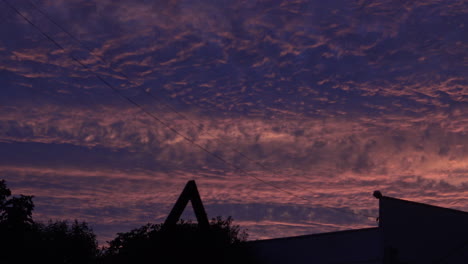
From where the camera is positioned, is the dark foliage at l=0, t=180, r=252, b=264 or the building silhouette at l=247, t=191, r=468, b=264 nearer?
the dark foliage at l=0, t=180, r=252, b=264

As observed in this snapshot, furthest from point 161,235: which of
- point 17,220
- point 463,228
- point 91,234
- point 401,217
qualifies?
point 91,234

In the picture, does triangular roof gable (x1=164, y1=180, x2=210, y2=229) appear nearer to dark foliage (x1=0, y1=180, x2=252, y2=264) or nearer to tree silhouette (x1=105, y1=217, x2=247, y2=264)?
dark foliage (x1=0, y1=180, x2=252, y2=264)

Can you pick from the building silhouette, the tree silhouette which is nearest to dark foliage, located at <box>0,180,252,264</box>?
the tree silhouette

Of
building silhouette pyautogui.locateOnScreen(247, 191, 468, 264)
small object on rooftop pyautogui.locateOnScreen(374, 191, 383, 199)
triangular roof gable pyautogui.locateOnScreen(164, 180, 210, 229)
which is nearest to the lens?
triangular roof gable pyautogui.locateOnScreen(164, 180, 210, 229)

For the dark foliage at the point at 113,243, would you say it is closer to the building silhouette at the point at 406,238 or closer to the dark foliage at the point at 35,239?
the dark foliage at the point at 35,239

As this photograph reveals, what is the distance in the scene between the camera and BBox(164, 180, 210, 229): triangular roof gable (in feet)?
→ 55.5

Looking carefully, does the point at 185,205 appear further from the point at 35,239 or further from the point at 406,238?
the point at 35,239

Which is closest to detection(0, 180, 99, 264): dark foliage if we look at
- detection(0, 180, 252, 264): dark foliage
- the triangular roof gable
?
detection(0, 180, 252, 264): dark foliage

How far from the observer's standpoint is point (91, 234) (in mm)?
54312

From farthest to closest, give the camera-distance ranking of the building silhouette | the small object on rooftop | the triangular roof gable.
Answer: the small object on rooftop
the building silhouette
the triangular roof gable

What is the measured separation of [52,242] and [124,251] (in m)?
15.2

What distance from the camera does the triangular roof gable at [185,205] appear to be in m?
16.9

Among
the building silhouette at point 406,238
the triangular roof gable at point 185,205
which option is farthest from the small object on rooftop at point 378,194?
the triangular roof gable at point 185,205

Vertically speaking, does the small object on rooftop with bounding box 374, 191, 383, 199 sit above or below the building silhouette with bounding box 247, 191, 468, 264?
above
